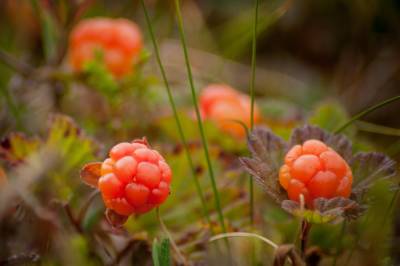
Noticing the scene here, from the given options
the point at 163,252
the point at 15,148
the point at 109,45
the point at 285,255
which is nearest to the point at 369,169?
the point at 285,255

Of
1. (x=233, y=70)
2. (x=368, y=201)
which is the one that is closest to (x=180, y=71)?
(x=233, y=70)

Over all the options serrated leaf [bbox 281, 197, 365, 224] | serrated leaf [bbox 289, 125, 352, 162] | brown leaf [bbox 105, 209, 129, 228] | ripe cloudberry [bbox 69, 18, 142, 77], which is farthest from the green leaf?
ripe cloudberry [bbox 69, 18, 142, 77]

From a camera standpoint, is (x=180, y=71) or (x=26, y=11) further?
(x=26, y=11)

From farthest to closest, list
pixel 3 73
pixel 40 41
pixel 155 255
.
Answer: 1. pixel 40 41
2. pixel 3 73
3. pixel 155 255

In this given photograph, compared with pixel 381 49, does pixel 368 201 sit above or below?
above

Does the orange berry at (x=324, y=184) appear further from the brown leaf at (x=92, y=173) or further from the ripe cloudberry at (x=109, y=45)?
the ripe cloudberry at (x=109, y=45)

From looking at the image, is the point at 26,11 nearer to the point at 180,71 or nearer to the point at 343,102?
the point at 180,71

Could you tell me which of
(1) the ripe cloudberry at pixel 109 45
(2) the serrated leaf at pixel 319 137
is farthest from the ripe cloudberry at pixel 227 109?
(2) the serrated leaf at pixel 319 137

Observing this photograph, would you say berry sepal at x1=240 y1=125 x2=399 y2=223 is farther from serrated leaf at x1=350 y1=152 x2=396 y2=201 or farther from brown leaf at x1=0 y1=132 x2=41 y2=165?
brown leaf at x1=0 y1=132 x2=41 y2=165
